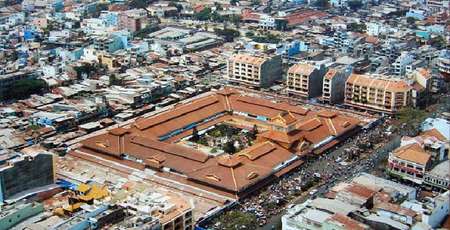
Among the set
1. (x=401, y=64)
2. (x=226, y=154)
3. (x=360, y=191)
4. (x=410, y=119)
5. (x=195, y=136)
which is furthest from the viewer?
(x=401, y=64)

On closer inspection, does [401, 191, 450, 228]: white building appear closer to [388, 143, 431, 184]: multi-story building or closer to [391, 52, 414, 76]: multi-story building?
[388, 143, 431, 184]: multi-story building

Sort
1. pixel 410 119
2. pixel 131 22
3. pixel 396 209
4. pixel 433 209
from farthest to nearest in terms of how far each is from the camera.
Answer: pixel 131 22, pixel 410 119, pixel 396 209, pixel 433 209

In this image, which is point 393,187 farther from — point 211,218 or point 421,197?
point 211,218

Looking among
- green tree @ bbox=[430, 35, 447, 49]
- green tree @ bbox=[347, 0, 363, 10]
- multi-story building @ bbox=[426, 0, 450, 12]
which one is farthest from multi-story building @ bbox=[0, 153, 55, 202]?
green tree @ bbox=[347, 0, 363, 10]

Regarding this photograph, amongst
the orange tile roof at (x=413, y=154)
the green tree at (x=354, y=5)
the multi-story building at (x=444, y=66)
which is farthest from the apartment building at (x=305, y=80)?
the green tree at (x=354, y=5)

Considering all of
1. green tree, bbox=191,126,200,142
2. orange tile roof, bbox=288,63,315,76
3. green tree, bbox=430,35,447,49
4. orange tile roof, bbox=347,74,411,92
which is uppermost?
orange tile roof, bbox=288,63,315,76

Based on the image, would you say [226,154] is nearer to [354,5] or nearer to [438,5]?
[354,5]

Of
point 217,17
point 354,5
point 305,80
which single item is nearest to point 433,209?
point 305,80

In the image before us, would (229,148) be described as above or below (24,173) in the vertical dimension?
below
